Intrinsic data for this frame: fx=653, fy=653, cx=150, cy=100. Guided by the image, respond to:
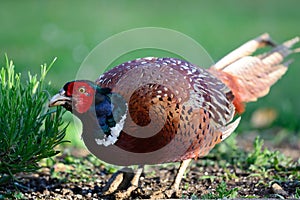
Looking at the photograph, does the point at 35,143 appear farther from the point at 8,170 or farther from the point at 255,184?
the point at 255,184

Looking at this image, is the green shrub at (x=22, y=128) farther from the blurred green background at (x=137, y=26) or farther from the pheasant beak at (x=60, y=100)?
the blurred green background at (x=137, y=26)

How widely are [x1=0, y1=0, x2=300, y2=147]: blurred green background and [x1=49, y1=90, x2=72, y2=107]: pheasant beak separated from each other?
326cm

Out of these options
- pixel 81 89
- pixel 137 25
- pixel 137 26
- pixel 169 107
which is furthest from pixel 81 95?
pixel 137 25

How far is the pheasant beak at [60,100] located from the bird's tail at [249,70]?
142cm

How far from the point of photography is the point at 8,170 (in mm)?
3924

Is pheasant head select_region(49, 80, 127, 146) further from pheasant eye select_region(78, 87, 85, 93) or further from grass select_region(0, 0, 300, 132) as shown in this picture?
grass select_region(0, 0, 300, 132)

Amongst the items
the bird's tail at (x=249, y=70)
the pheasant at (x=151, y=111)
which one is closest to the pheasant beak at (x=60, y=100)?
the pheasant at (x=151, y=111)

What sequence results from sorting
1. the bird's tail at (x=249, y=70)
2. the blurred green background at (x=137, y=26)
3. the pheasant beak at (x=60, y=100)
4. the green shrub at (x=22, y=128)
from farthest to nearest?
the blurred green background at (x=137, y=26) < the bird's tail at (x=249, y=70) < the green shrub at (x=22, y=128) < the pheasant beak at (x=60, y=100)

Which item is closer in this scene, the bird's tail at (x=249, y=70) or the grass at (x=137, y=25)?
the bird's tail at (x=249, y=70)

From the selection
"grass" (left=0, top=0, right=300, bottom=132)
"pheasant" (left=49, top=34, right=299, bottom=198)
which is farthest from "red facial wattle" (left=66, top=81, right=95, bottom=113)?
"grass" (left=0, top=0, right=300, bottom=132)

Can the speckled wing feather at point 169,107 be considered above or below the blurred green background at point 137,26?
below

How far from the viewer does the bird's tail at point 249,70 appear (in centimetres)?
495

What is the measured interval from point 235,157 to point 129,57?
5.09 m

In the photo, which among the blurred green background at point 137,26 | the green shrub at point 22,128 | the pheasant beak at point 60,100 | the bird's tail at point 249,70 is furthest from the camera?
the blurred green background at point 137,26
